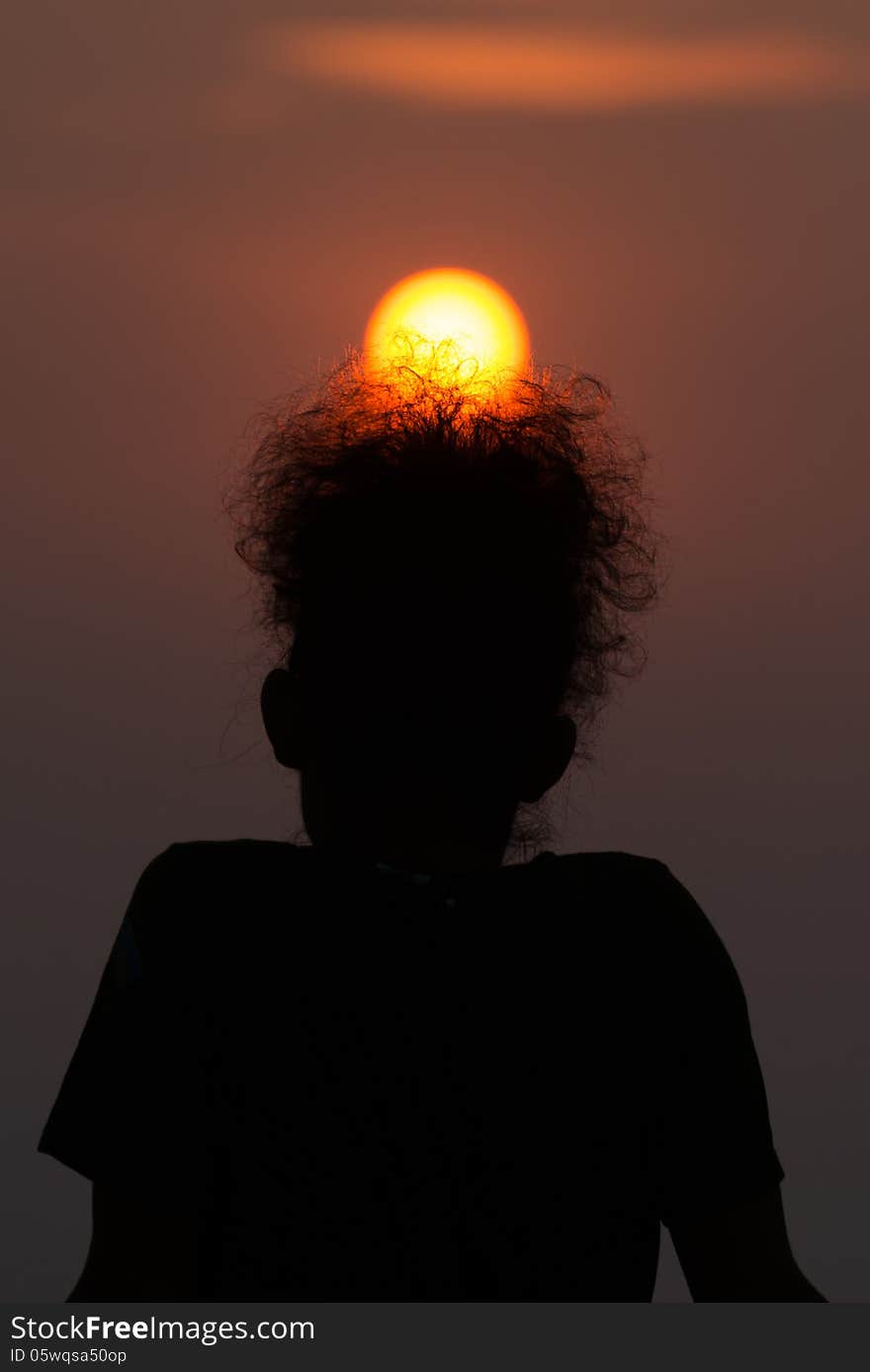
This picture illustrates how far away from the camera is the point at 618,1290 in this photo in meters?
0.74

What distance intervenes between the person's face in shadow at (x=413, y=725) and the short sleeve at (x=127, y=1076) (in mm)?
122

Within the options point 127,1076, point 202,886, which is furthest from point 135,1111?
point 202,886

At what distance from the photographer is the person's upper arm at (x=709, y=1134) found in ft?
2.57

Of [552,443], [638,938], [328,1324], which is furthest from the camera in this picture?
[552,443]

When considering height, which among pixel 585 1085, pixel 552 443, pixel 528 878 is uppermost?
pixel 552 443

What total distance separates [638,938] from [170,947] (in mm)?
260

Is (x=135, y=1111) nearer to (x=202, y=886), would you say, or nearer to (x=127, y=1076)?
(x=127, y=1076)

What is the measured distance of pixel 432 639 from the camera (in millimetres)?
771

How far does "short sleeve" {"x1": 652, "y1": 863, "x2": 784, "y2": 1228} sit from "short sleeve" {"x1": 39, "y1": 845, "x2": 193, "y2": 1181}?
0.87ft

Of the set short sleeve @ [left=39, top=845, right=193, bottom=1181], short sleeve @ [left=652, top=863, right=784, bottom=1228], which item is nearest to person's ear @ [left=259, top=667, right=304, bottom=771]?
short sleeve @ [left=39, top=845, right=193, bottom=1181]

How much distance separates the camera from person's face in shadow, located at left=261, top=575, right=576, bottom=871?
2.52 ft

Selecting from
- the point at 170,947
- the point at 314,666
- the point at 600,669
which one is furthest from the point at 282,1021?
the point at 600,669

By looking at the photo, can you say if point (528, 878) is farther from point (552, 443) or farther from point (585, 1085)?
point (552, 443)

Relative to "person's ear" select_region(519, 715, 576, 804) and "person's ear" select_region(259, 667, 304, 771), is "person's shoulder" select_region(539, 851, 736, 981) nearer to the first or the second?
"person's ear" select_region(519, 715, 576, 804)
